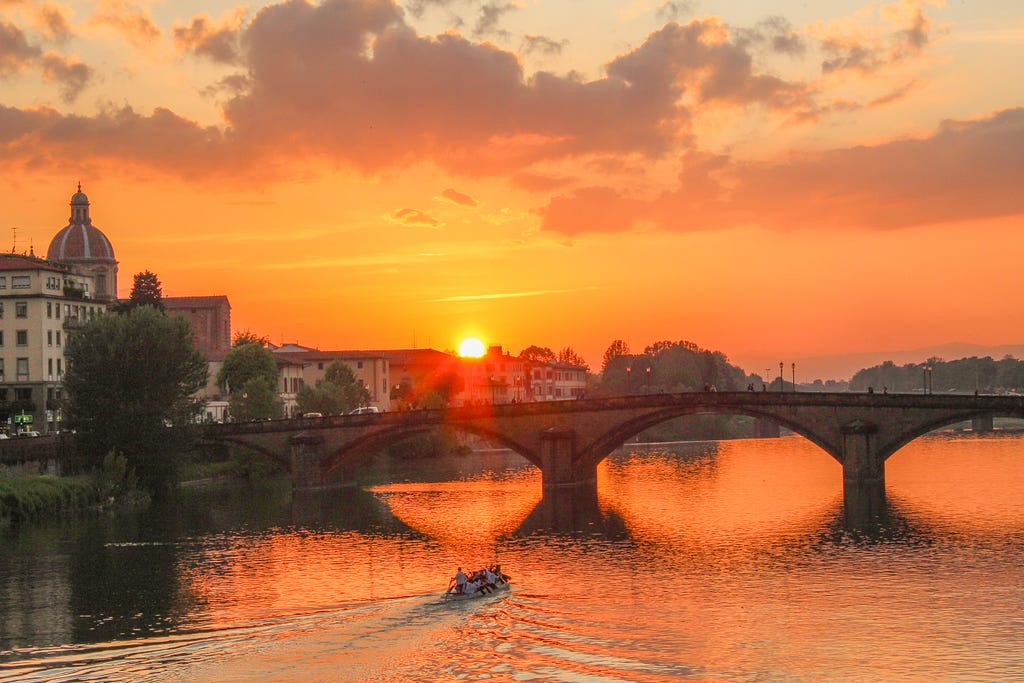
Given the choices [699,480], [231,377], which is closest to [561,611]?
[699,480]

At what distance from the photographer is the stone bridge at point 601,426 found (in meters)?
99.1

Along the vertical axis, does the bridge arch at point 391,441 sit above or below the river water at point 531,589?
above

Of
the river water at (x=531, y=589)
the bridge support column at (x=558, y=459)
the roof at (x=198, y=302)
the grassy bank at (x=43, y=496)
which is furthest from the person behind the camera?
the roof at (x=198, y=302)

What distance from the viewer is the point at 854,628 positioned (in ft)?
166

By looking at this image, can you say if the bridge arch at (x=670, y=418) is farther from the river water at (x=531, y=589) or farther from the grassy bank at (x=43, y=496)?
the grassy bank at (x=43, y=496)

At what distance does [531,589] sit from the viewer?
59.4m

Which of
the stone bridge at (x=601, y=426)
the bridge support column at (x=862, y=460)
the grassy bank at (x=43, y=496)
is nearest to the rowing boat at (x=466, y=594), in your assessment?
the grassy bank at (x=43, y=496)

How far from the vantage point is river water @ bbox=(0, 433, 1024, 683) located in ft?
149

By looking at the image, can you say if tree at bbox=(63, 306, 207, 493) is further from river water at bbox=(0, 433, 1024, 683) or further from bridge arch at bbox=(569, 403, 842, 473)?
bridge arch at bbox=(569, 403, 842, 473)

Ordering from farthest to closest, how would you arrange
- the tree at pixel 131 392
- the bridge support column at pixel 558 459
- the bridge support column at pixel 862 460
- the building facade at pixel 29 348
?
the building facade at pixel 29 348 → the bridge support column at pixel 558 459 → the tree at pixel 131 392 → the bridge support column at pixel 862 460

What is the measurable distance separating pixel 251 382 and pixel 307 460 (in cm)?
3543

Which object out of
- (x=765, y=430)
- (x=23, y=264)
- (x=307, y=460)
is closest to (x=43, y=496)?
(x=307, y=460)

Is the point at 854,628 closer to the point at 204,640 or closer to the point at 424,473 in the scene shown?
the point at 204,640

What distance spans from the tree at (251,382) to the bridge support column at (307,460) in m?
32.3
